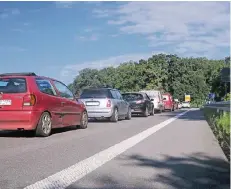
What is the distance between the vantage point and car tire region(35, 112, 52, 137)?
10102mm

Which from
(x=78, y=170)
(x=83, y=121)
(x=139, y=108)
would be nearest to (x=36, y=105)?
(x=83, y=121)

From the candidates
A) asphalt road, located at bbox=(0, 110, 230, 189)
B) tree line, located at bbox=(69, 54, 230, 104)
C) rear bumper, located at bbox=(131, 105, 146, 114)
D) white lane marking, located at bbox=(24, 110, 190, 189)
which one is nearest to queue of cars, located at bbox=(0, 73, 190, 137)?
asphalt road, located at bbox=(0, 110, 230, 189)

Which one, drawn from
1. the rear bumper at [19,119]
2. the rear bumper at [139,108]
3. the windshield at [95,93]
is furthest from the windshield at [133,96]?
the rear bumper at [19,119]

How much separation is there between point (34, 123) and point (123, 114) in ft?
28.7

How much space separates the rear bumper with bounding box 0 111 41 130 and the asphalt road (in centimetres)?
34

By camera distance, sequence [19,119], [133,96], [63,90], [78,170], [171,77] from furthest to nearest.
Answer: [171,77], [133,96], [63,90], [19,119], [78,170]

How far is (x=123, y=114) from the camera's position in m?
18.3

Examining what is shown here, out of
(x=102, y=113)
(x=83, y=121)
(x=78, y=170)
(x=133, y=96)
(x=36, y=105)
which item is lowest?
(x=78, y=170)

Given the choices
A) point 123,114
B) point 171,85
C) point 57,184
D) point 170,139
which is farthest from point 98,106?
point 171,85

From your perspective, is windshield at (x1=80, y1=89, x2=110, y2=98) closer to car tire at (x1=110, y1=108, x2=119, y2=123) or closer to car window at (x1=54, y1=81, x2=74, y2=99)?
car tire at (x1=110, y1=108, x2=119, y2=123)

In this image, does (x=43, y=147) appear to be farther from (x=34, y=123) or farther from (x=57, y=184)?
(x=57, y=184)

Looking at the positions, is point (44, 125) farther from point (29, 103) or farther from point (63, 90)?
point (63, 90)

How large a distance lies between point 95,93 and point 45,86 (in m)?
6.42

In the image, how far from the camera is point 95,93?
17016 mm
